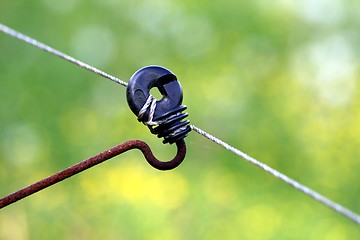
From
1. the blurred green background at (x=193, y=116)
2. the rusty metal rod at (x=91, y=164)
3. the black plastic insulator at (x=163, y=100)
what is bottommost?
the blurred green background at (x=193, y=116)

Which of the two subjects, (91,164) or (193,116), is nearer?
(91,164)

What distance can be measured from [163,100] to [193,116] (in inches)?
123

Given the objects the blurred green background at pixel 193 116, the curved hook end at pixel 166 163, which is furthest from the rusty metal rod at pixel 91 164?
the blurred green background at pixel 193 116

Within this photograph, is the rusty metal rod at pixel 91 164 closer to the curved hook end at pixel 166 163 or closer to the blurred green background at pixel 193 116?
the curved hook end at pixel 166 163

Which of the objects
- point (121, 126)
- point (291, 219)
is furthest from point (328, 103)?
point (291, 219)

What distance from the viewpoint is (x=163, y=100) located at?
0.70 metres

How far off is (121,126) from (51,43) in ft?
3.33

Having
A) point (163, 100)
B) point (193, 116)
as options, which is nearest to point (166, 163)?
point (163, 100)

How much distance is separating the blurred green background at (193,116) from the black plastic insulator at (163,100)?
58.2 inches

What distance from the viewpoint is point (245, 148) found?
3.54m

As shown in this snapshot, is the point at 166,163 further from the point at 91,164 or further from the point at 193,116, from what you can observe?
the point at 193,116

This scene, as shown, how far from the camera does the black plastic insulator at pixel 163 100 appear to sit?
0.69 metres

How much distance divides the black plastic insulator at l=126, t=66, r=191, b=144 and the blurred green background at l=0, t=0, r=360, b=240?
1.48 meters

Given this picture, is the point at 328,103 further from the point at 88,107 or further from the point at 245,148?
the point at 88,107
